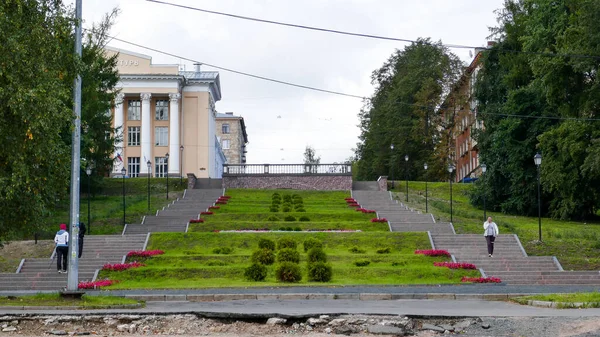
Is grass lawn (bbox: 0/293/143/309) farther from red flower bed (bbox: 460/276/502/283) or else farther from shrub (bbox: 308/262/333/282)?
red flower bed (bbox: 460/276/502/283)

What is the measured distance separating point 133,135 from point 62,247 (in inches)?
2337

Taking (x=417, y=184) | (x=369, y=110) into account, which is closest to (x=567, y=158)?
(x=417, y=184)

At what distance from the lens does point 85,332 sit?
16.2 metres

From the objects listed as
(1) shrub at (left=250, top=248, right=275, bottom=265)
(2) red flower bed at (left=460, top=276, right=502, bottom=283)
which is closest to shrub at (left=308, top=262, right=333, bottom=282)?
(1) shrub at (left=250, top=248, right=275, bottom=265)

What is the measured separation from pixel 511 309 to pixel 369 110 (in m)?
74.7

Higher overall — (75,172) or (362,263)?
(75,172)

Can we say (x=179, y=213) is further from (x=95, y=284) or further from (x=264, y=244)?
(x=95, y=284)

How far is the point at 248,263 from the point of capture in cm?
3378

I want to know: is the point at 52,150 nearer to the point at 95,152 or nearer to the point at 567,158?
the point at 567,158

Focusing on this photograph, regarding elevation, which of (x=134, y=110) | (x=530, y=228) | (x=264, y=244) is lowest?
(x=264, y=244)

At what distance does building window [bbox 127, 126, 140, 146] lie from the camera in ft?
293

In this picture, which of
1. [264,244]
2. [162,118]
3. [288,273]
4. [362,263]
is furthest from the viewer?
[162,118]

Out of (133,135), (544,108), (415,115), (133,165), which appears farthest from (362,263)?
(133,135)

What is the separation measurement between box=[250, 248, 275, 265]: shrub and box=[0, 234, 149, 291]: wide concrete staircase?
623 centimetres
